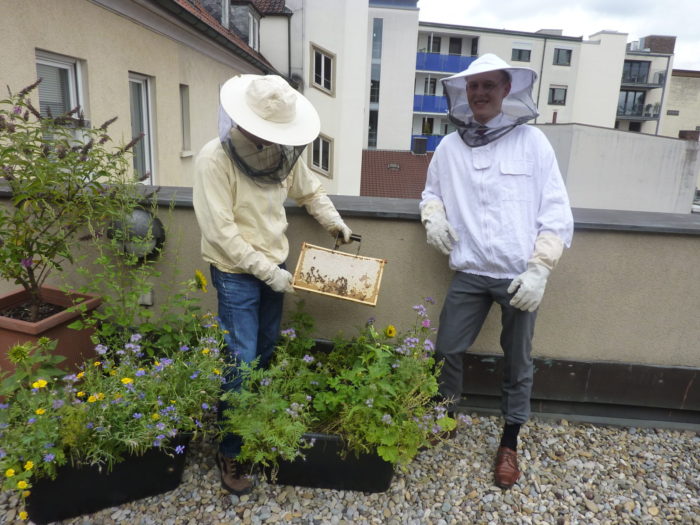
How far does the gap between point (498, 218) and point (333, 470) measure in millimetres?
1444

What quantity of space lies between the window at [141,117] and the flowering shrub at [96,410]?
5.55m

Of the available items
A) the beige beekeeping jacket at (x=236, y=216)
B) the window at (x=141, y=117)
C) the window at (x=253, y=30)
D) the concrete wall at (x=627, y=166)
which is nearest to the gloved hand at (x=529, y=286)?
the beige beekeeping jacket at (x=236, y=216)

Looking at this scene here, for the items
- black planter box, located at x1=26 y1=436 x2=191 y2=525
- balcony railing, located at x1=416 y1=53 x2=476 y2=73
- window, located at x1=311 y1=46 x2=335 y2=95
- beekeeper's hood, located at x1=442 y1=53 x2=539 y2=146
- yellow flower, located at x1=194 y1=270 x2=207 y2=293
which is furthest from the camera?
balcony railing, located at x1=416 y1=53 x2=476 y2=73

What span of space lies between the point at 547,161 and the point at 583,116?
41931 mm

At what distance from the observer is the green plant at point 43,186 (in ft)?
7.52

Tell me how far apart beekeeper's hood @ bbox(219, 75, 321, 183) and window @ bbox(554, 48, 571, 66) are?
4115 cm

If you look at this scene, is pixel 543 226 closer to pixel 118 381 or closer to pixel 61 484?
pixel 118 381

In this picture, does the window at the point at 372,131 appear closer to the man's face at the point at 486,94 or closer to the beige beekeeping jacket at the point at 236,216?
the man's face at the point at 486,94

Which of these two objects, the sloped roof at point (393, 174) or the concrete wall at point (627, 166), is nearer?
the sloped roof at point (393, 174)

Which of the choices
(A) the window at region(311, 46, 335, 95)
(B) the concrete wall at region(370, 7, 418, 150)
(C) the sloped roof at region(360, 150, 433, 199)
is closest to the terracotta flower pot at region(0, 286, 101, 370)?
(A) the window at region(311, 46, 335, 95)

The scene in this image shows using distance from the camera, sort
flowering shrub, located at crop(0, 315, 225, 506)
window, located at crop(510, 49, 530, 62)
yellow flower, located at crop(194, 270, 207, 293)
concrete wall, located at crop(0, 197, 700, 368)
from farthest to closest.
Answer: window, located at crop(510, 49, 530, 62) < concrete wall, located at crop(0, 197, 700, 368) < yellow flower, located at crop(194, 270, 207, 293) < flowering shrub, located at crop(0, 315, 225, 506)

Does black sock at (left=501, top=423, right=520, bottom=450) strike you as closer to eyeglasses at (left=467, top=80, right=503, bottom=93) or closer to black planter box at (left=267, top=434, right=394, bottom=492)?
black planter box at (left=267, top=434, right=394, bottom=492)

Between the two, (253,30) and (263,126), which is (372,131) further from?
(263,126)

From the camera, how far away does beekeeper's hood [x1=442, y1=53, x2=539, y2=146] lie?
240 cm
